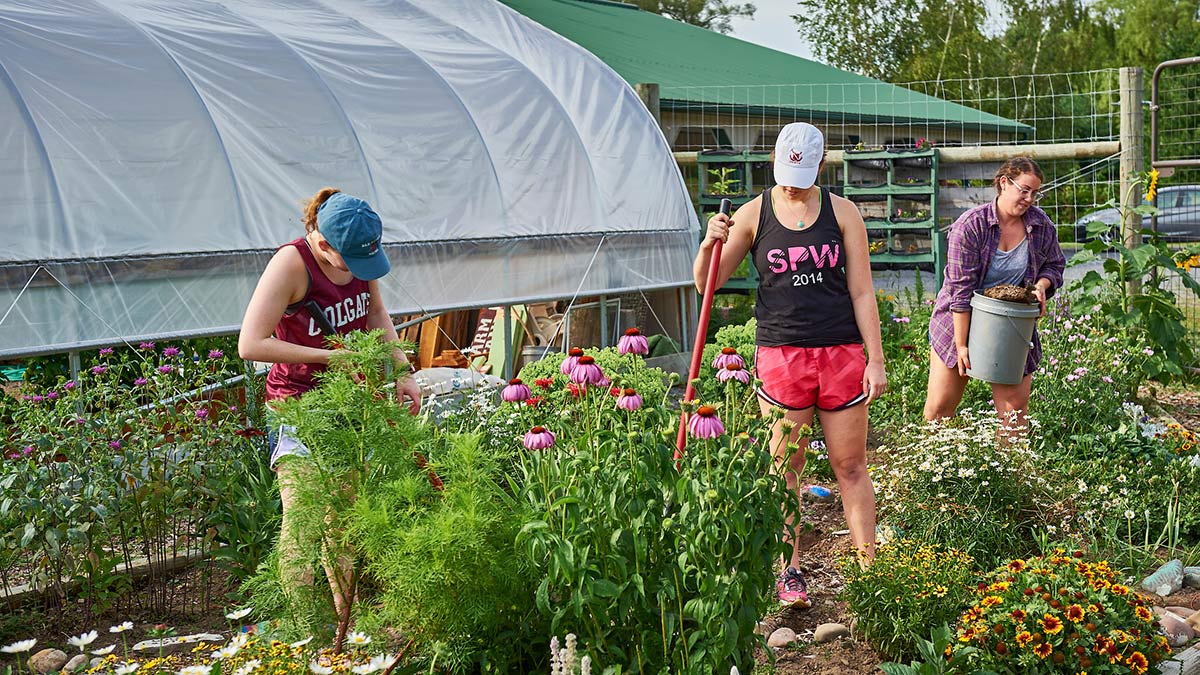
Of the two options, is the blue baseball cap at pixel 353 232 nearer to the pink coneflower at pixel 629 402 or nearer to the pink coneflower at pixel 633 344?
the pink coneflower at pixel 633 344

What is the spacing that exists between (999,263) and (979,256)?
0.32 feet

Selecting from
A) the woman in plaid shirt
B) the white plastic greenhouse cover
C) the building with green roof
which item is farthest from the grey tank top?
the building with green roof

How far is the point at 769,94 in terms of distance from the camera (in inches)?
626

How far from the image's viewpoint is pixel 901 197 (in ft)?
31.1

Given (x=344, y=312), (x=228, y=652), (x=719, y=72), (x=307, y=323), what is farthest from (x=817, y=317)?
(x=719, y=72)

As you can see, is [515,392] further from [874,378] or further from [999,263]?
[999,263]

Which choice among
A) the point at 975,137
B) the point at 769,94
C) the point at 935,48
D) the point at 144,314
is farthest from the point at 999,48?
the point at 144,314

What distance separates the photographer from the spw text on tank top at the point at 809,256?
13.3ft

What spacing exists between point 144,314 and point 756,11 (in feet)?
143

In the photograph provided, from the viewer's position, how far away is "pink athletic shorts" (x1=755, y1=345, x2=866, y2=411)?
408 centimetres

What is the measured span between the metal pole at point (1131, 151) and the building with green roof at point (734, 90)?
16.1 feet

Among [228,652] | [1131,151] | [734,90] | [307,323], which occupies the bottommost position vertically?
[228,652]

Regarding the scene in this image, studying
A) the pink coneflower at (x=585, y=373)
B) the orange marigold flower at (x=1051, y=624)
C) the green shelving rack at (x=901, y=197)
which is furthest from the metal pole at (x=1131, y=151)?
the pink coneflower at (x=585, y=373)

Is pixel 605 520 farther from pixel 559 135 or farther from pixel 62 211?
pixel 559 135
